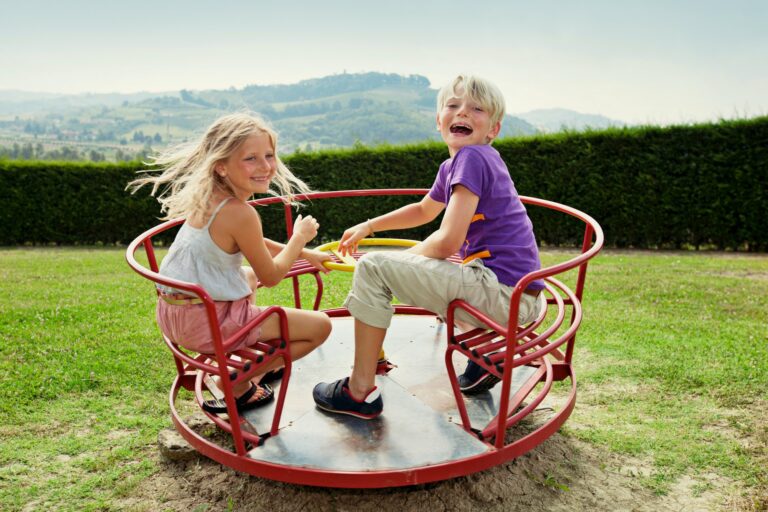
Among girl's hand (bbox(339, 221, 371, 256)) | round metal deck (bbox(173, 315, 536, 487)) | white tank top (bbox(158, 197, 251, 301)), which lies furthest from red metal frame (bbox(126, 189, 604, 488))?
girl's hand (bbox(339, 221, 371, 256))

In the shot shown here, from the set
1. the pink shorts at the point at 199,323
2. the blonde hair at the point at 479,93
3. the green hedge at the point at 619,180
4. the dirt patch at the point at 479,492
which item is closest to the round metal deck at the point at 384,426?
the dirt patch at the point at 479,492

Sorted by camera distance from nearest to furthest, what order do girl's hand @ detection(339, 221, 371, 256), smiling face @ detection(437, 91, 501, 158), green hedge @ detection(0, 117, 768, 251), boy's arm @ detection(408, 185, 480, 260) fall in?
boy's arm @ detection(408, 185, 480, 260) → smiling face @ detection(437, 91, 501, 158) → girl's hand @ detection(339, 221, 371, 256) → green hedge @ detection(0, 117, 768, 251)

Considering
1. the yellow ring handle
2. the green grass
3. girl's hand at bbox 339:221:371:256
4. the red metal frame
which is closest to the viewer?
the red metal frame

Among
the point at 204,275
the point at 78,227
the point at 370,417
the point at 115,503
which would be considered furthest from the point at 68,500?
the point at 78,227

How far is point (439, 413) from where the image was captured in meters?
2.85

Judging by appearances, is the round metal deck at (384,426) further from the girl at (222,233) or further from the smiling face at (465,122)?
the smiling face at (465,122)

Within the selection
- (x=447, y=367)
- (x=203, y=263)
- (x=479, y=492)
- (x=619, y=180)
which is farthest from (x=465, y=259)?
(x=619, y=180)

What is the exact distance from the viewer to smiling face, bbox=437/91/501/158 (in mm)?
2744

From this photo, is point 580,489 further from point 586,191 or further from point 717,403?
point 586,191

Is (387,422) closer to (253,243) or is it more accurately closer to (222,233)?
(253,243)

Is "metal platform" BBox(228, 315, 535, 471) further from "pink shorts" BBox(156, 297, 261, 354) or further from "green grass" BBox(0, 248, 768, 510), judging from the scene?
"green grass" BBox(0, 248, 768, 510)

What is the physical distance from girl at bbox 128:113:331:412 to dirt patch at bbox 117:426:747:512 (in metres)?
0.57

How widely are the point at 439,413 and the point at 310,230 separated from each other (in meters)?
0.99

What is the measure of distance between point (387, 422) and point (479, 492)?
0.48 m
